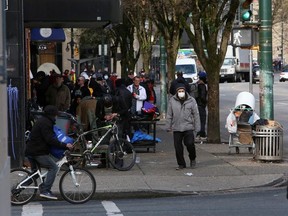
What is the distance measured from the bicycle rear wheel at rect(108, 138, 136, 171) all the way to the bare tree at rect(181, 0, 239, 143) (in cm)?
533

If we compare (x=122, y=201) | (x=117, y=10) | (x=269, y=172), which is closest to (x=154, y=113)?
(x=117, y=10)

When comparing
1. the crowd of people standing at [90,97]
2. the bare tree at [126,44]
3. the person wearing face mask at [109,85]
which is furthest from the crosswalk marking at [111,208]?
the bare tree at [126,44]

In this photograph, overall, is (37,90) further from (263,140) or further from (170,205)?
(170,205)

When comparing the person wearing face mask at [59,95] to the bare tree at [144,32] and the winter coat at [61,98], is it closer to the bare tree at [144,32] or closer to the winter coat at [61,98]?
the winter coat at [61,98]

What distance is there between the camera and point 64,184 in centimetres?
1161

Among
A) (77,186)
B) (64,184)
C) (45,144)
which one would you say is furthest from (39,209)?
(45,144)

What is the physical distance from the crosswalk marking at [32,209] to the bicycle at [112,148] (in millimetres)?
2700

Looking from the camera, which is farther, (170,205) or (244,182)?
(244,182)

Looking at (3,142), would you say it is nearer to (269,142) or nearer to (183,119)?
(183,119)

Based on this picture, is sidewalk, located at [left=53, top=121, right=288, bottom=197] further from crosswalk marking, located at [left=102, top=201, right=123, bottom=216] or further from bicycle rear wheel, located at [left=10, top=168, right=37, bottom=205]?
bicycle rear wheel, located at [left=10, top=168, right=37, bottom=205]

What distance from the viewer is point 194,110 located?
15.0 metres

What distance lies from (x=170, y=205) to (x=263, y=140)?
497 centimetres

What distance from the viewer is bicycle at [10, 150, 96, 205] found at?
37.7 ft

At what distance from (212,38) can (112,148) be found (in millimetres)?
5872
